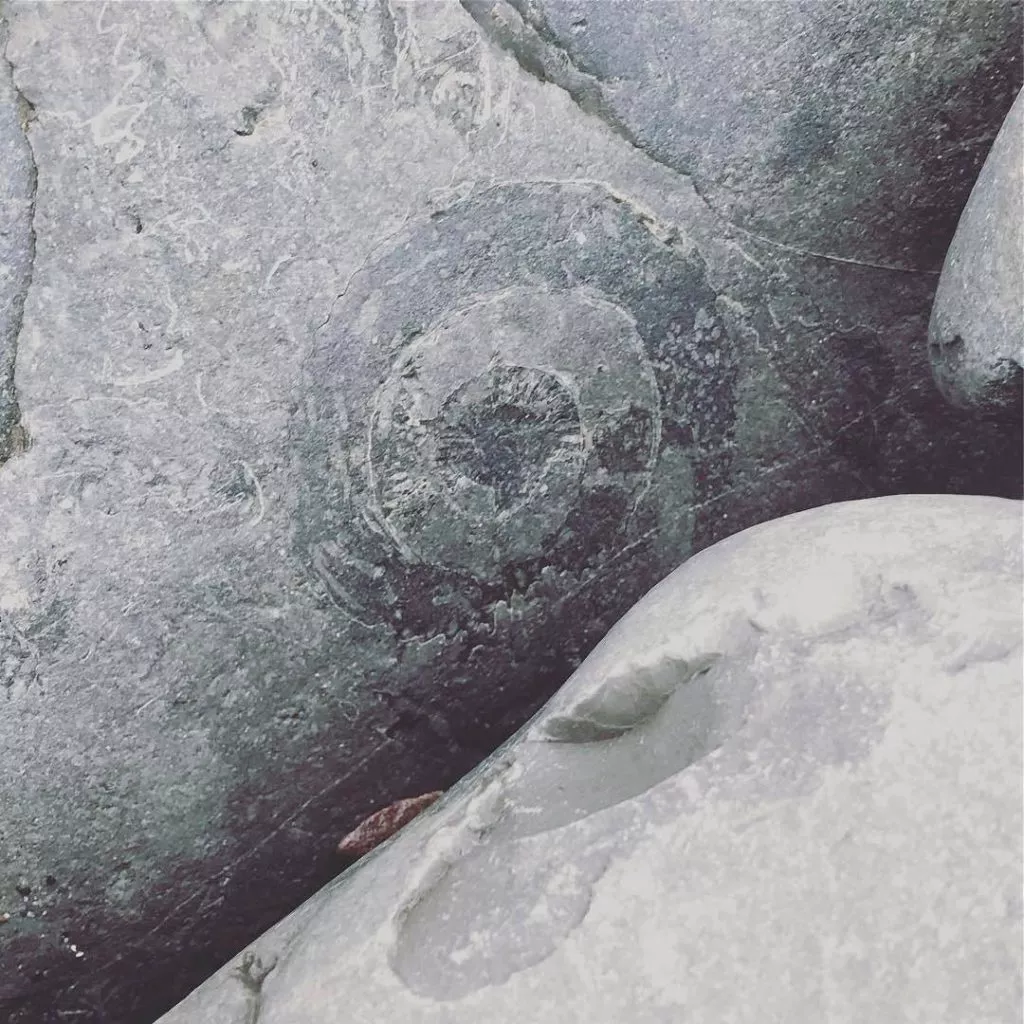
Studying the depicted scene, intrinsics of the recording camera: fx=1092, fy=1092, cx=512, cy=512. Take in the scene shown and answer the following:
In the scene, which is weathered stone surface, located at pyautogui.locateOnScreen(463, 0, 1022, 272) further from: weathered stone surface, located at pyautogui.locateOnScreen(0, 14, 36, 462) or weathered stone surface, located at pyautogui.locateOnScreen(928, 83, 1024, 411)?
weathered stone surface, located at pyautogui.locateOnScreen(0, 14, 36, 462)

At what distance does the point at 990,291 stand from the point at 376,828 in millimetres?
828

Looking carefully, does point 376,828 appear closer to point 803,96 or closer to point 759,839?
point 759,839

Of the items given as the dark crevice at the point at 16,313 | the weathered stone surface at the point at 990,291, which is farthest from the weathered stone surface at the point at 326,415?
the weathered stone surface at the point at 990,291

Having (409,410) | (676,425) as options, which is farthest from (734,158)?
(409,410)

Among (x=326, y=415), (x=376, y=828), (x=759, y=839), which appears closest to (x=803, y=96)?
(x=326, y=415)

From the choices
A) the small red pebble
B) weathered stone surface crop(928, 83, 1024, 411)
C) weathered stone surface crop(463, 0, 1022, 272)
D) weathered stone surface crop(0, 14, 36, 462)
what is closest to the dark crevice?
weathered stone surface crop(0, 14, 36, 462)

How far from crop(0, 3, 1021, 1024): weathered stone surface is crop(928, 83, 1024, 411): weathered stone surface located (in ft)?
0.47

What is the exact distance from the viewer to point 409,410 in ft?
3.59

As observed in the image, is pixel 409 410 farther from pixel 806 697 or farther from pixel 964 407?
pixel 964 407

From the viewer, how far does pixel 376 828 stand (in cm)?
119

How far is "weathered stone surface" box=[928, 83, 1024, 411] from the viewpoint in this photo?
1007mm

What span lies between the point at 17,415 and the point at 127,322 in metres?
0.13

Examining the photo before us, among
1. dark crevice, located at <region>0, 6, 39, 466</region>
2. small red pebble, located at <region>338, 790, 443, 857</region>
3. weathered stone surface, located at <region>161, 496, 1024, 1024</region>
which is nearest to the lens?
weathered stone surface, located at <region>161, 496, 1024, 1024</region>

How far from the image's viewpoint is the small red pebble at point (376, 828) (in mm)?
1185
